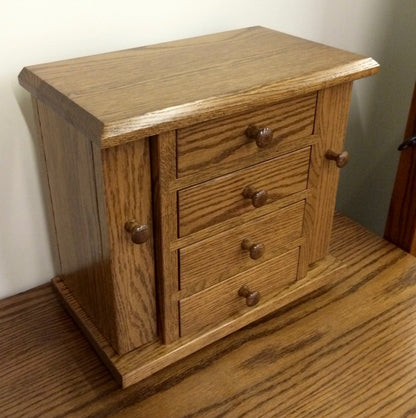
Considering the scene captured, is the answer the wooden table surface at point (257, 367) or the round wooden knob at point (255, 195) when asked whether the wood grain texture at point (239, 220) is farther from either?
the wooden table surface at point (257, 367)

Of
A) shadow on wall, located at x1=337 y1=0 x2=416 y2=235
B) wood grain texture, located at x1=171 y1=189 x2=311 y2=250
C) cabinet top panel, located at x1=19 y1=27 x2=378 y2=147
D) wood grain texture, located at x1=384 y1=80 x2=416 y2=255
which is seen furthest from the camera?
shadow on wall, located at x1=337 y1=0 x2=416 y2=235

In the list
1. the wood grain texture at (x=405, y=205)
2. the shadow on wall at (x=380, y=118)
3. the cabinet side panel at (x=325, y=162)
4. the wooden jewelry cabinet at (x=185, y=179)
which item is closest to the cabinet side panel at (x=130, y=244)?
the wooden jewelry cabinet at (x=185, y=179)

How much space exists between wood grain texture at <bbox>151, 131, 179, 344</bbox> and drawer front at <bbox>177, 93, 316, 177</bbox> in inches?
0.6

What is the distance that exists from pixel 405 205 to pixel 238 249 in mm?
428

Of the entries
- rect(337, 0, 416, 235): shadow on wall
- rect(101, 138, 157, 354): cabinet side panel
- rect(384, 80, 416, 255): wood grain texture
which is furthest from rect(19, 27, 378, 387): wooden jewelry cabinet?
rect(337, 0, 416, 235): shadow on wall

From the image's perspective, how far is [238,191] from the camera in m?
0.69

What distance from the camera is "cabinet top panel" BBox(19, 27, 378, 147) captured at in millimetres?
564

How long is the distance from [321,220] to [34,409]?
1.56 feet

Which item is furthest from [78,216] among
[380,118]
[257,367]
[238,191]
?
[380,118]

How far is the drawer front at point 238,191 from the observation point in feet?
2.15

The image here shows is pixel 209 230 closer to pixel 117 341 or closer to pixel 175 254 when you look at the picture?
pixel 175 254

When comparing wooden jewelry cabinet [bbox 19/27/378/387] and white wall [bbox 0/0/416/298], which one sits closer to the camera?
wooden jewelry cabinet [bbox 19/27/378/387]

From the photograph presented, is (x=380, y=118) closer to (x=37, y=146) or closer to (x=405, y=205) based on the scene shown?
(x=405, y=205)

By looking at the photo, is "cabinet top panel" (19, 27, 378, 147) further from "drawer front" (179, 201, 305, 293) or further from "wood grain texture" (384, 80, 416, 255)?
"wood grain texture" (384, 80, 416, 255)
